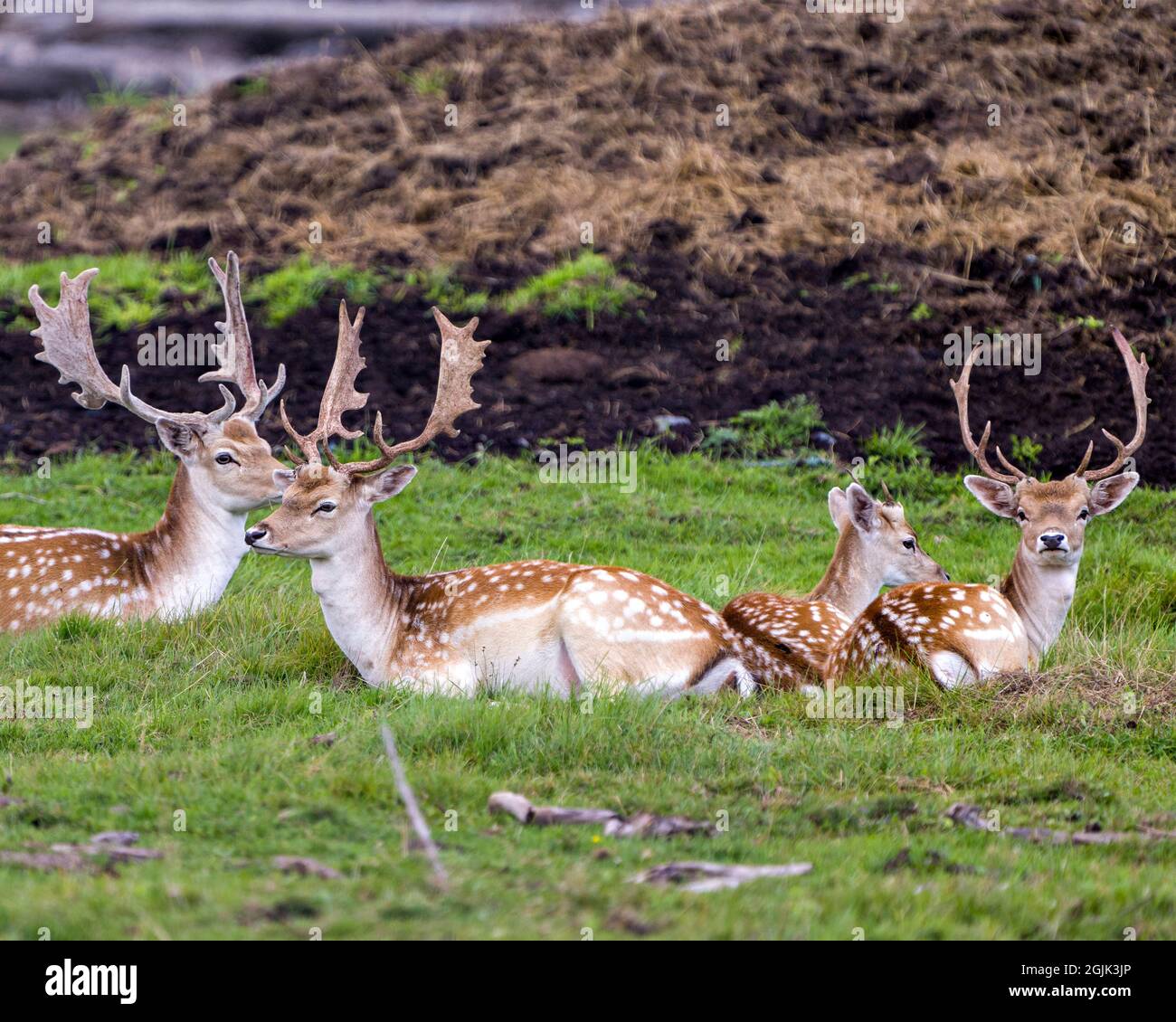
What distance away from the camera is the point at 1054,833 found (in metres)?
5.83

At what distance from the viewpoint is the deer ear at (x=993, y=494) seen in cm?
887

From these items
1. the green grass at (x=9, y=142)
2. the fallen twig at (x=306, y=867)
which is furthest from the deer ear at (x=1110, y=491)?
the green grass at (x=9, y=142)

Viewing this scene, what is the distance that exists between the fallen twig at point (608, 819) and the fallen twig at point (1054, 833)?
2.89ft

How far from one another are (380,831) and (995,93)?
1162 centimetres

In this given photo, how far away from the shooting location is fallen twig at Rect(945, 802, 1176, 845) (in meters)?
5.76

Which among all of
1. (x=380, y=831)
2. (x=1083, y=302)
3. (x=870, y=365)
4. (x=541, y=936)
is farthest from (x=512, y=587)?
(x=1083, y=302)

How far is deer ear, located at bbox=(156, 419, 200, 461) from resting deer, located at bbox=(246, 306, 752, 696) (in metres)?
1.17

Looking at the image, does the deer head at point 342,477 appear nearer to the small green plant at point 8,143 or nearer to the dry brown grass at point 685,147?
the dry brown grass at point 685,147

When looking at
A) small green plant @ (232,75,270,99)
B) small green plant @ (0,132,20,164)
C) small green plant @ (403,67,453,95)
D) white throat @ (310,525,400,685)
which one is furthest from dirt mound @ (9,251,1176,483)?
small green plant @ (0,132,20,164)

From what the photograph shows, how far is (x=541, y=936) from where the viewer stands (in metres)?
4.74

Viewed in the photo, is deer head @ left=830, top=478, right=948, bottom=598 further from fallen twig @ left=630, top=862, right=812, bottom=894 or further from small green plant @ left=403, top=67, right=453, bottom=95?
small green plant @ left=403, top=67, right=453, bottom=95

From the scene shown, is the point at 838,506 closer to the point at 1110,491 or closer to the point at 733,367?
the point at 1110,491

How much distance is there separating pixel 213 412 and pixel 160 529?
0.68 meters
